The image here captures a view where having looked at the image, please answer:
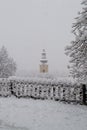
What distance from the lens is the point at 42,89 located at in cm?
1548

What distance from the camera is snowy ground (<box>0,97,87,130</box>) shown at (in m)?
9.09

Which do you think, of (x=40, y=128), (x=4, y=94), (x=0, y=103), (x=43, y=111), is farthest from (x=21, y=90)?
(x=40, y=128)

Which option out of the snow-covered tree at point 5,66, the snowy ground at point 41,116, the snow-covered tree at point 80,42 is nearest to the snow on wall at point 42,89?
the snowy ground at point 41,116

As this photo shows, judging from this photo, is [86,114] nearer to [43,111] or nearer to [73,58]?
[43,111]

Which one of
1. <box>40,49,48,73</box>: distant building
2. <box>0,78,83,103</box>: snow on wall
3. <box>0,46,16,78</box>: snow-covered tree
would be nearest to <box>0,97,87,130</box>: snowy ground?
<box>0,78,83,103</box>: snow on wall

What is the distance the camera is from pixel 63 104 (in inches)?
534

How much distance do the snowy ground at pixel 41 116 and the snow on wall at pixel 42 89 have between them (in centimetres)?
94

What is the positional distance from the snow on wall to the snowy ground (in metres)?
0.94

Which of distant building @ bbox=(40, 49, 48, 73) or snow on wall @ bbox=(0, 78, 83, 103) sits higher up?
distant building @ bbox=(40, 49, 48, 73)

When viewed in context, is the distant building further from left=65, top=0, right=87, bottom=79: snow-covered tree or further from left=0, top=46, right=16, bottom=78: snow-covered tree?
left=65, top=0, right=87, bottom=79: snow-covered tree

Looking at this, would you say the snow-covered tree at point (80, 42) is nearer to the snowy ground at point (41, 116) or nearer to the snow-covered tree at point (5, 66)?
the snowy ground at point (41, 116)

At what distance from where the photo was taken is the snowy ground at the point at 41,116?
9.09 m

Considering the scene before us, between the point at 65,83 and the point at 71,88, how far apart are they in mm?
559

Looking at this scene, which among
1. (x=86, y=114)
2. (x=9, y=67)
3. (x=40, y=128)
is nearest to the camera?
(x=40, y=128)
